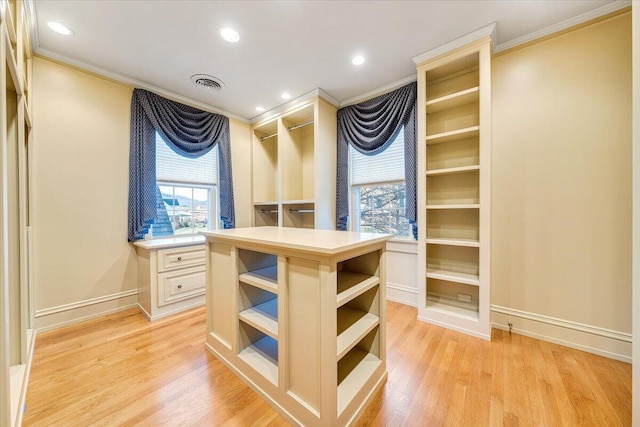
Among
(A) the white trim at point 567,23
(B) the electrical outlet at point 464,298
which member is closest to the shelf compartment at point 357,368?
(B) the electrical outlet at point 464,298

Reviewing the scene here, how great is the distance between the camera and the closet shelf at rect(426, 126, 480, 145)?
2.16 metres

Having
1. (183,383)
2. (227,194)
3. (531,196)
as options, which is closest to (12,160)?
(183,383)

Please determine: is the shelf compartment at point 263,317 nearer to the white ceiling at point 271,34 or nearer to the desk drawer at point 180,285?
the desk drawer at point 180,285

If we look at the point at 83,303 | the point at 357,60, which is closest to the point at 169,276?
the point at 83,303

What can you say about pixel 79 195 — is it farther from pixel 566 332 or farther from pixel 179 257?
pixel 566 332

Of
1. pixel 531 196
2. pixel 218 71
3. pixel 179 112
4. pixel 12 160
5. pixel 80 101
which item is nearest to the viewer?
pixel 12 160

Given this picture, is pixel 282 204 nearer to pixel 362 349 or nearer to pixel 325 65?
pixel 325 65

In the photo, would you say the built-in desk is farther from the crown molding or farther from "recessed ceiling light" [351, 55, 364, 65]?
the crown molding

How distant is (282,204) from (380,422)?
9.21 feet

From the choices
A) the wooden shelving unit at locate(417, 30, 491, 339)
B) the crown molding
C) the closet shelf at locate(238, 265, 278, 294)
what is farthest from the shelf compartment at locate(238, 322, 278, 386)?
the crown molding

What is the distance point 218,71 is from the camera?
2619mm

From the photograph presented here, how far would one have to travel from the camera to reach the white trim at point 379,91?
2742 mm

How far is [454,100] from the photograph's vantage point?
2.32 meters

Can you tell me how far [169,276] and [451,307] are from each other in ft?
9.76
